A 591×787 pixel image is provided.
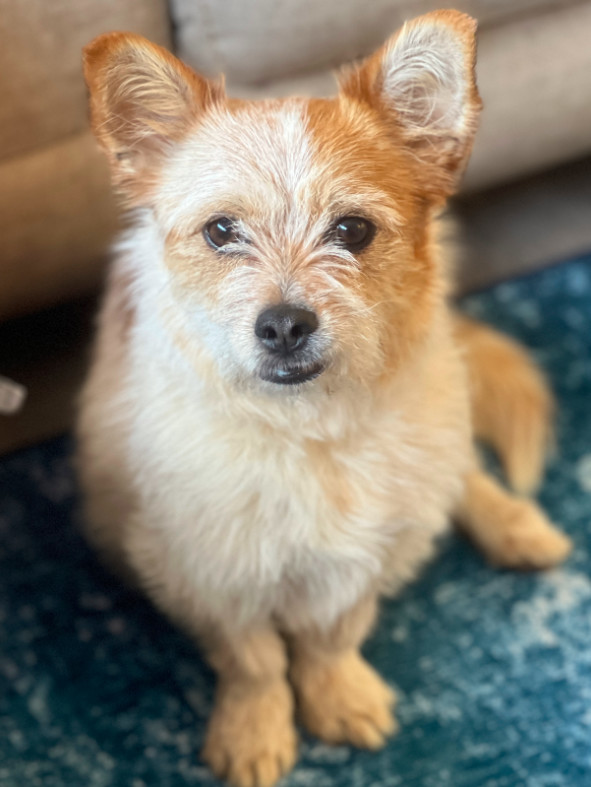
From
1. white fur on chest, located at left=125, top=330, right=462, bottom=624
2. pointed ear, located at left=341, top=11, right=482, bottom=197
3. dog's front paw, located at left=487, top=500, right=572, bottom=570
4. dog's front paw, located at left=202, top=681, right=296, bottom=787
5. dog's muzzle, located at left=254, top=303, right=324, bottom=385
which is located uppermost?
pointed ear, located at left=341, top=11, right=482, bottom=197

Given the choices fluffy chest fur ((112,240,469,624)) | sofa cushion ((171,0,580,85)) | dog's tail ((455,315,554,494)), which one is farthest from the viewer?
dog's tail ((455,315,554,494))

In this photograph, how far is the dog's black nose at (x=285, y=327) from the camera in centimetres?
92

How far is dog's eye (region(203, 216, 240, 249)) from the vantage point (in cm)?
98

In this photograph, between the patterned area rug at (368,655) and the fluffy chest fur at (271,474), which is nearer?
the fluffy chest fur at (271,474)

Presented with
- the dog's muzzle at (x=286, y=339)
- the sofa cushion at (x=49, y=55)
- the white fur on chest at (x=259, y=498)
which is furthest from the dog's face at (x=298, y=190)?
the sofa cushion at (x=49, y=55)

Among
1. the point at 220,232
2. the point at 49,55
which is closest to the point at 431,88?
the point at 220,232

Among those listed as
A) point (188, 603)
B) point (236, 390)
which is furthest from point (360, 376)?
point (188, 603)

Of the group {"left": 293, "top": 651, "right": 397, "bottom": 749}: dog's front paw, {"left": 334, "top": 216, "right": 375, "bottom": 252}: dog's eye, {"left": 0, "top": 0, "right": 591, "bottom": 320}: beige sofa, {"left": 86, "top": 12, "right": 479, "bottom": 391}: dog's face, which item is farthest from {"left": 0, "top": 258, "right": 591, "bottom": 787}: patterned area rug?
{"left": 334, "top": 216, "right": 375, "bottom": 252}: dog's eye

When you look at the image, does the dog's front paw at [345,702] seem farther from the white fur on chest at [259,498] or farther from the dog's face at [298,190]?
the dog's face at [298,190]

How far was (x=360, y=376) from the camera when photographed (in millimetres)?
1014

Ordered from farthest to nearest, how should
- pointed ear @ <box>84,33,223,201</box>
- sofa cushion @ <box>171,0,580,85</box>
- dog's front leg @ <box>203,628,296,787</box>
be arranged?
sofa cushion @ <box>171,0,580,85</box>, dog's front leg @ <box>203,628,296,787</box>, pointed ear @ <box>84,33,223,201</box>

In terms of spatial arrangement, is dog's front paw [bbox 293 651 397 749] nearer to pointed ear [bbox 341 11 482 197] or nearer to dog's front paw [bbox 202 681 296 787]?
dog's front paw [bbox 202 681 296 787]

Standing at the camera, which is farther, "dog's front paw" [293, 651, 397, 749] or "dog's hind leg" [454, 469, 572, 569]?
"dog's hind leg" [454, 469, 572, 569]

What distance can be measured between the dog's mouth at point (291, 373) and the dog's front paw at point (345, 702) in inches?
20.3
